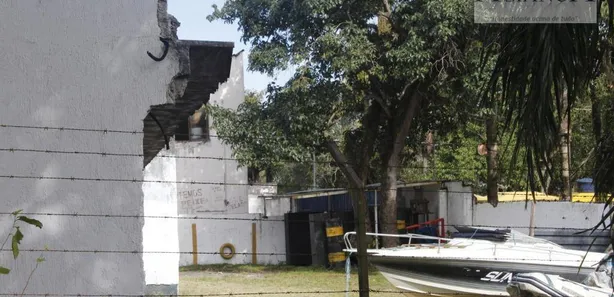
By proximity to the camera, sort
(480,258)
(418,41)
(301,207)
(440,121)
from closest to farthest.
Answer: (480,258) < (418,41) < (440,121) < (301,207)

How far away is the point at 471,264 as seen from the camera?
11.8 meters

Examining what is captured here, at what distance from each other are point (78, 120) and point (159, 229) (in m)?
6.73

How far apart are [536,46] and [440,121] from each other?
1645 centimetres

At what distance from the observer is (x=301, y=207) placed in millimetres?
26000

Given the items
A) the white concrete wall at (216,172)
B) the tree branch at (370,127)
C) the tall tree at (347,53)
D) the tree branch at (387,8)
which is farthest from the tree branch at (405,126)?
the white concrete wall at (216,172)

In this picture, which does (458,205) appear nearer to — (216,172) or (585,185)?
(585,185)

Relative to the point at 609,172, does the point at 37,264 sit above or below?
below

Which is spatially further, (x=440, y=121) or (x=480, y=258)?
(x=440, y=121)

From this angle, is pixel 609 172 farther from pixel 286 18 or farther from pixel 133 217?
pixel 286 18

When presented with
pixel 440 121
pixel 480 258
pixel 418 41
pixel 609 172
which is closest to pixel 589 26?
pixel 609 172

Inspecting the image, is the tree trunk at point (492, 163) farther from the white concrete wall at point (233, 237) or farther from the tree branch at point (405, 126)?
the white concrete wall at point (233, 237)

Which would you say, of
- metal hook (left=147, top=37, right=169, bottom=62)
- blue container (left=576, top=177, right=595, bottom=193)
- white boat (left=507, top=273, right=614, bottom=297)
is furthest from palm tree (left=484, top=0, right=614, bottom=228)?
blue container (left=576, top=177, right=595, bottom=193)

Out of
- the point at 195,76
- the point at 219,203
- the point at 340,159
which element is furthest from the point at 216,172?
the point at 195,76

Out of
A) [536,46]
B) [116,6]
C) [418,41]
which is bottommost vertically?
[536,46]
